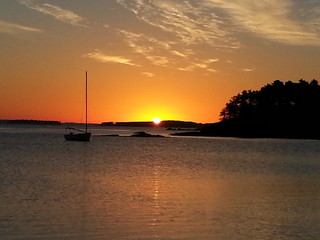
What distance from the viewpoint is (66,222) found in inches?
920

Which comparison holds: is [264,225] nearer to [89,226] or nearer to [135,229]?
[135,229]

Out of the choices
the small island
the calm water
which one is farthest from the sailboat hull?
the small island

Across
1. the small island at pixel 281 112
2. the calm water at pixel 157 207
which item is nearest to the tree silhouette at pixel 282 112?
the small island at pixel 281 112

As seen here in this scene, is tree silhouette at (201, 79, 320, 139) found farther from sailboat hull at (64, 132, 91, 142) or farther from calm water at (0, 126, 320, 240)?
calm water at (0, 126, 320, 240)

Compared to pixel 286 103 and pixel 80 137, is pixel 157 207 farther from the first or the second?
pixel 286 103

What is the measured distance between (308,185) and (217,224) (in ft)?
63.6

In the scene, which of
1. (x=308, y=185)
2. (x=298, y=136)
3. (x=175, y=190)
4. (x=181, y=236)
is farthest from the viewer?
(x=298, y=136)

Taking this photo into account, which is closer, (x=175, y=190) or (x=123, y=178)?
(x=175, y=190)

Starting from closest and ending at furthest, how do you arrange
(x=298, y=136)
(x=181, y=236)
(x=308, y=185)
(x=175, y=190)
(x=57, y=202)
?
(x=181, y=236) < (x=57, y=202) < (x=175, y=190) < (x=308, y=185) < (x=298, y=136)

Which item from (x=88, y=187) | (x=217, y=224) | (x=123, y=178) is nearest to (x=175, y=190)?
(x=88, y=187)

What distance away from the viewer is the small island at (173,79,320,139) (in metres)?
180

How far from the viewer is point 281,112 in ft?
614

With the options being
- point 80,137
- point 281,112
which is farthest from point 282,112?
point 80,137

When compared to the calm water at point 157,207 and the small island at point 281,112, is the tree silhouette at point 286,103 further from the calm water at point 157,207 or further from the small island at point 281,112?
the calm water at point 157,207
